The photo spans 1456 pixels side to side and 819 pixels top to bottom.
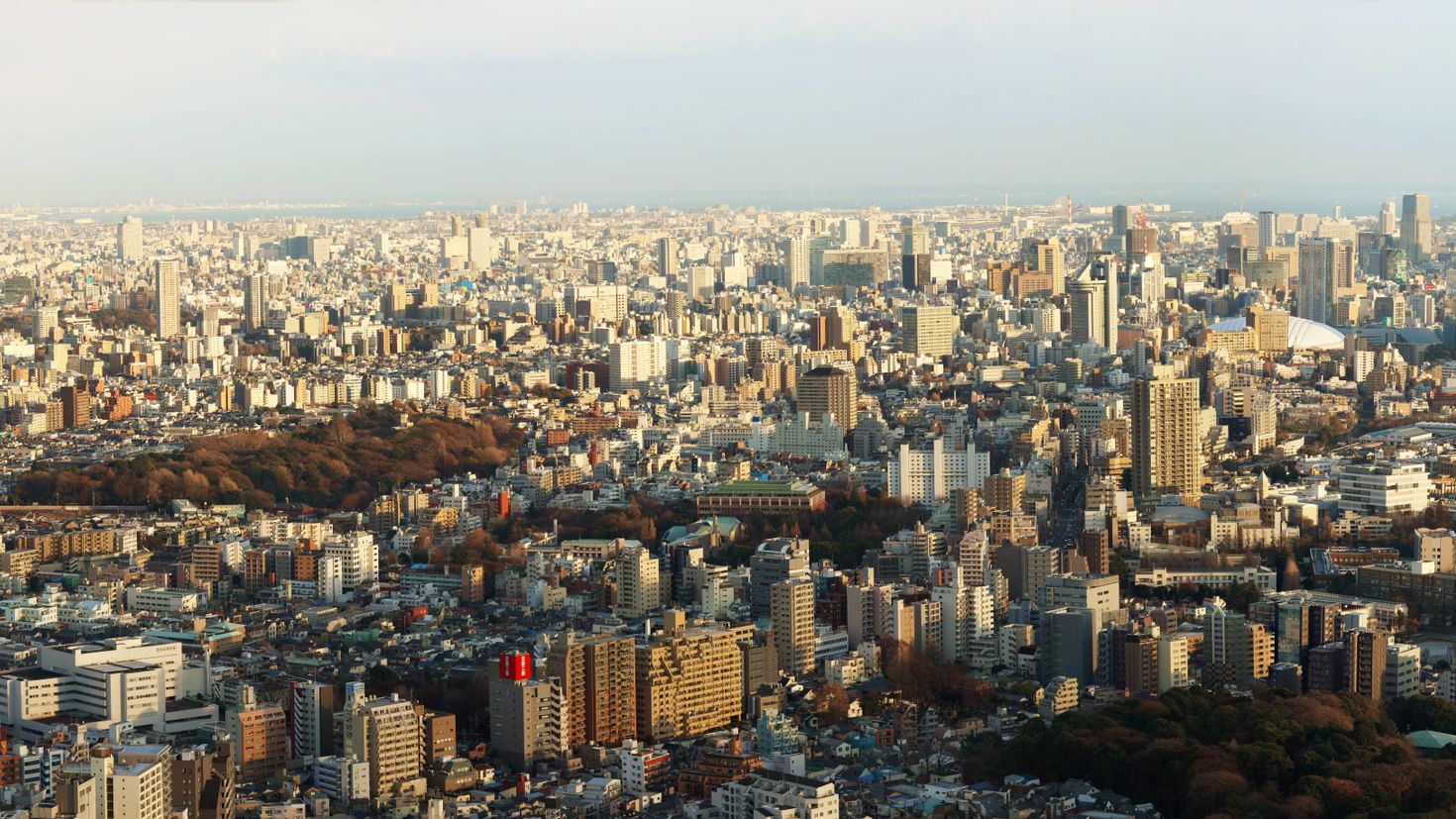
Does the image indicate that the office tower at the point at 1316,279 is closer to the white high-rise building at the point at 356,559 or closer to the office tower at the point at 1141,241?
the office tower at the point at 1141,241

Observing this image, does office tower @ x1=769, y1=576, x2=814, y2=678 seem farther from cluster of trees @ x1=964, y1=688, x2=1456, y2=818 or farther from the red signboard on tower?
cluster of trees @ x1=964, y1=688, x2=1456, y2=818

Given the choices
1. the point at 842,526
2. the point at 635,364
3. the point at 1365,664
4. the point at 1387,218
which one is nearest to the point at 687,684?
the point at 1365,664

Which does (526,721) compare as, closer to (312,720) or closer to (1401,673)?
(312,720)

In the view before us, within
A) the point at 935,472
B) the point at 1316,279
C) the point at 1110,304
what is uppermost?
the point at 1316,279

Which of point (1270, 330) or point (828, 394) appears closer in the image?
point (828, 394)

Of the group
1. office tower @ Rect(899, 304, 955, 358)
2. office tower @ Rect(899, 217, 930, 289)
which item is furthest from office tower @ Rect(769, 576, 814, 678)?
office tower @ Rect(899, 217, 930, 289)
